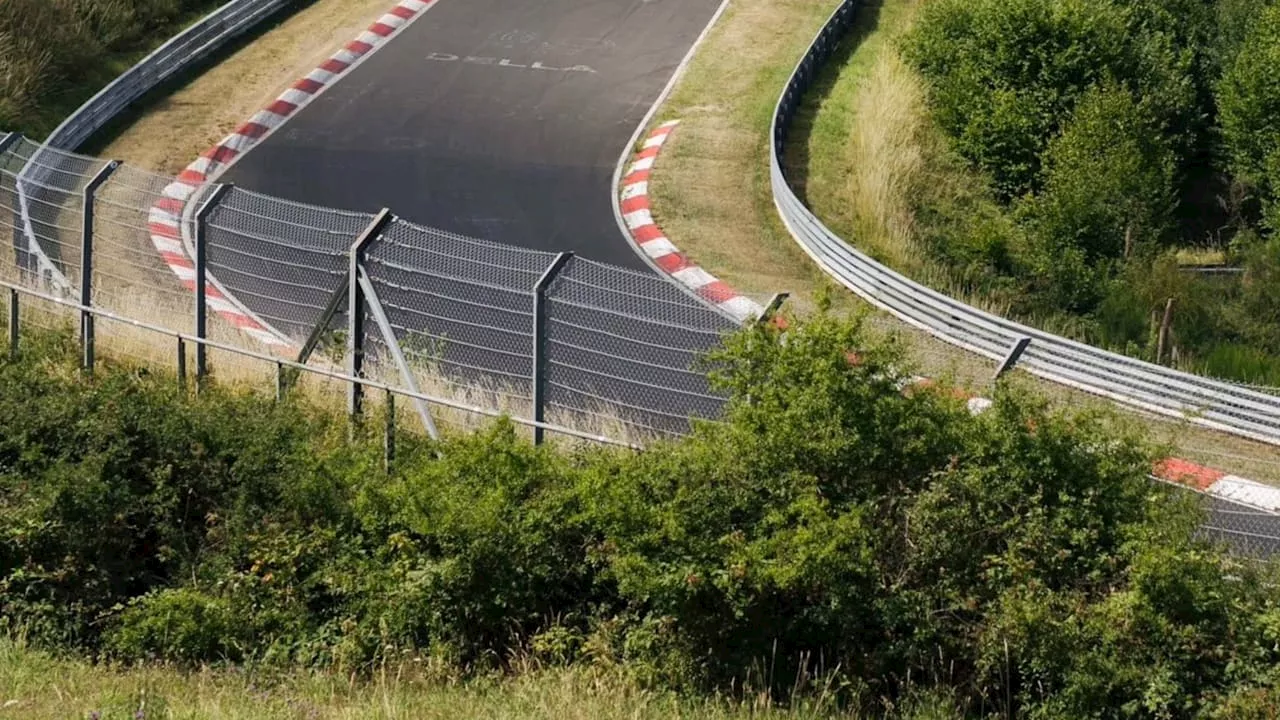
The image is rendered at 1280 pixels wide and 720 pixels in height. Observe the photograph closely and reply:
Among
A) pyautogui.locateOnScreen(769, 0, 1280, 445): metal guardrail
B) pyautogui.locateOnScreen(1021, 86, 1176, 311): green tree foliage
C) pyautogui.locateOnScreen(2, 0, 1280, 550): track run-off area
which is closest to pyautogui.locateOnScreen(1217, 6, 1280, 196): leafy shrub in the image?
pyautogui.locateOnScreen(1021, 86, 1176, 311): green tree foliage

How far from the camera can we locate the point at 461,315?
12.4 meters

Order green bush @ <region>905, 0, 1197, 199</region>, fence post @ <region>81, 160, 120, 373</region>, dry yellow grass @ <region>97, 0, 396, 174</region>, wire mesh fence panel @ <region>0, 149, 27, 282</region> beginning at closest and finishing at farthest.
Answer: fence post @ <region>81, 160, 120, 373</region> < wire mesh fence panel @ <region>0, 149, 27, 282</region> < dry yellow grass @ <region>97, 0, 396, 174</region> < green bush @ <region>905, 0, 1197, 199</region>

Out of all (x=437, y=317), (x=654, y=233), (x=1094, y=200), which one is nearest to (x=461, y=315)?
(x=437, y=317)

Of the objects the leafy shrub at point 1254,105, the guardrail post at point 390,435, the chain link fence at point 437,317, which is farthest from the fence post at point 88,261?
the leafy shrub at point 1254,105

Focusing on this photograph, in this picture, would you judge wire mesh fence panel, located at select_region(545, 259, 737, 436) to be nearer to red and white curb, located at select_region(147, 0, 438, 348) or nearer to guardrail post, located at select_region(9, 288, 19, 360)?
red and white curb, located at select_region(147, 0, 438, 348)

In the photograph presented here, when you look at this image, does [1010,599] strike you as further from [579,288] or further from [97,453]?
[97,453]

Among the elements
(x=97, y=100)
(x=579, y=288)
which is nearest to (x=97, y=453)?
(x=579, y=288)

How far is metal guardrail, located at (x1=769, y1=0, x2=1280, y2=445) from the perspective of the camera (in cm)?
1780

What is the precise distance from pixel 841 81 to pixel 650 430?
20710 mm

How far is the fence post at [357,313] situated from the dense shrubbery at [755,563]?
4.25ft

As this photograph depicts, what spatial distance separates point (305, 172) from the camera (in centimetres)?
2567

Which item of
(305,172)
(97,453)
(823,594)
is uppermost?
(823,594)

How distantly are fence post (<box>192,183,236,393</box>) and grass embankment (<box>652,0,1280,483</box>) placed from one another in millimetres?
8362

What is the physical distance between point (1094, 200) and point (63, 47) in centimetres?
1791
